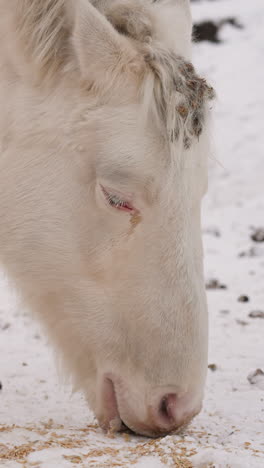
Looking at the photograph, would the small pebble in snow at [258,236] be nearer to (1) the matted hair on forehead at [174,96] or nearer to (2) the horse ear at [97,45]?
(1) the matted hair on forehead at [174,96]

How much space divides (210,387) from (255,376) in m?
0.24

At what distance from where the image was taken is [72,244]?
289cm

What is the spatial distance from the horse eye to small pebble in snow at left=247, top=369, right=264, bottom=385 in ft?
4.88

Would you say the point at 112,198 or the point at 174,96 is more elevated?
the point at 174,96

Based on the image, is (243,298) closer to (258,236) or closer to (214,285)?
(214,285)

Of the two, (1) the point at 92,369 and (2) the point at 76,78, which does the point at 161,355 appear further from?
(2) the point at 76,78

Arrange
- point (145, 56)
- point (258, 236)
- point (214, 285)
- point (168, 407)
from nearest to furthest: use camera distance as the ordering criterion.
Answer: point (168, 407) → point (145, 56) → point (214, 285) → point (258, 236)

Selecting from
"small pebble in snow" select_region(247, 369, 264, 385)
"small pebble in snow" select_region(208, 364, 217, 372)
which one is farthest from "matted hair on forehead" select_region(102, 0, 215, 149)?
"small pebble in snow" select_region(208, 364, 217, 372)

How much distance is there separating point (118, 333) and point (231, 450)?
1.92 ft

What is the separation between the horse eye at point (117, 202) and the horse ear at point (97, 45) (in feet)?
1.47

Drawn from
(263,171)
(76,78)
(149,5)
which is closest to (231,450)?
(76,78)

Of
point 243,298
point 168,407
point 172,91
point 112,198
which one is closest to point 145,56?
point 172,91

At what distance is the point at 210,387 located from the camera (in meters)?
3.87

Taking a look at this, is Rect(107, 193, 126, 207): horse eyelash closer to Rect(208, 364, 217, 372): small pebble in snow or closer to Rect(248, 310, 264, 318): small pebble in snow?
Rect(208, 364, 217, 372): small pebble in snow
